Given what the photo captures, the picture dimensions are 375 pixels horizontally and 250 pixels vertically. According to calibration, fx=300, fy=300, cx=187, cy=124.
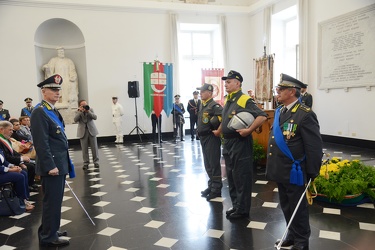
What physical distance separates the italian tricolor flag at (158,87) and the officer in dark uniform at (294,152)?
824 centimetres

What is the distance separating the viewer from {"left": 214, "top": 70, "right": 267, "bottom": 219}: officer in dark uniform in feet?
11.1

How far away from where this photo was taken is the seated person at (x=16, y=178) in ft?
12.9

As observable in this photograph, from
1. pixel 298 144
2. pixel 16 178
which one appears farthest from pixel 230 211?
pixel 16 178

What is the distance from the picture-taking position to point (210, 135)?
4207mm

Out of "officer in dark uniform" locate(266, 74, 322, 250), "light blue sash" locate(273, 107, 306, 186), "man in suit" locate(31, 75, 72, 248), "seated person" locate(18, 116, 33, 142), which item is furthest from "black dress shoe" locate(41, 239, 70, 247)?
"seated person" locate(18, 116, 33, 142)

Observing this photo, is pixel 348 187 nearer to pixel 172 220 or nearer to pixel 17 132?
pixel 172 220

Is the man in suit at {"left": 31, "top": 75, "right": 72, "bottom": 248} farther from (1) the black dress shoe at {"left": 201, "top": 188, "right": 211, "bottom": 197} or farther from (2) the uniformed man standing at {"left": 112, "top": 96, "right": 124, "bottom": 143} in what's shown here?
(2) the uniformed man standing at {"left": 112, "top": 96, "right": 124, "bottom": 143}

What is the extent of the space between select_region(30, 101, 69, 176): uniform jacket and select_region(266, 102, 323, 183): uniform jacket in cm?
200

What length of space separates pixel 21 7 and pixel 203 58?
7.02 meters

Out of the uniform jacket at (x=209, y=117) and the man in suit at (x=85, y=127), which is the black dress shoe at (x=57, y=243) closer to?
the uniform jacket at (x=209, y=117)

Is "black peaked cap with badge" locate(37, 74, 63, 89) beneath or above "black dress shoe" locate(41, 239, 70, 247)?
above

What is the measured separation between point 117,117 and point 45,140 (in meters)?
8.18

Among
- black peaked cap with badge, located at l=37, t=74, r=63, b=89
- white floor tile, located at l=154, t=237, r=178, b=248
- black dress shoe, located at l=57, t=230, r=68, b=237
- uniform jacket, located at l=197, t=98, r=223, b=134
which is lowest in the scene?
white floor tile, located at l=154, t=237, r=178, b=248

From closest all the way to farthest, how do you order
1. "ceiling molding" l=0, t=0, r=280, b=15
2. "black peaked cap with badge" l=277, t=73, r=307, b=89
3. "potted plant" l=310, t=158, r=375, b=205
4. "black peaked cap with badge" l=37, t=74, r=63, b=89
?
"black peaked cap with badge" l=277, t=73, r=307, b=89 < "black peaked cap with badge" l=37, t=74, r=63, b=89 < "potted plant" l=310, t=158, r=375, b=205 < "ceiling molding" l=0, t=0, r=280, b=15
